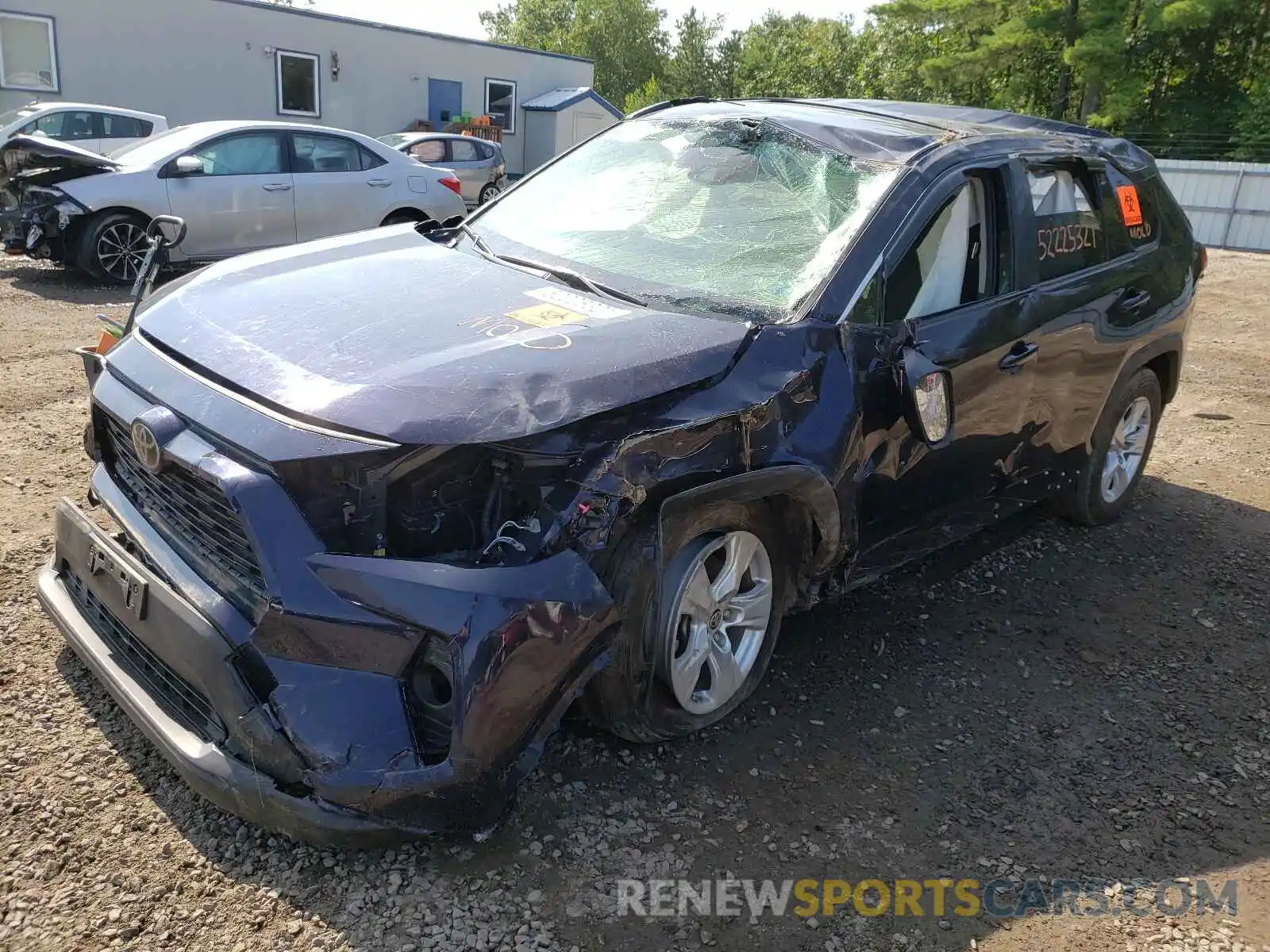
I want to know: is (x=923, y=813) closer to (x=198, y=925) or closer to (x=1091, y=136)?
(x=198, y=925)

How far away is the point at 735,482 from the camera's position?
8.93ft

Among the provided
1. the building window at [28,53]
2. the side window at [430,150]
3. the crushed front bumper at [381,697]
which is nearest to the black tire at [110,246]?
the side window at [430,150]

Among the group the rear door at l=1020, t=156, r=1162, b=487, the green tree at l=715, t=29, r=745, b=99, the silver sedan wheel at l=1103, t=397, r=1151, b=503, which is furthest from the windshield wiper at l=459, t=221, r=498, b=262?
the green tree at l=715, t=29, r=745, b=99

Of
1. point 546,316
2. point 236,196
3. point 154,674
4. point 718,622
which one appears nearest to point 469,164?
point 236,196

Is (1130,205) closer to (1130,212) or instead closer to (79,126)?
(1130,212)

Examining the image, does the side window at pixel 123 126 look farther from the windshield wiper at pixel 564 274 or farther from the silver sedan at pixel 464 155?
the windshield wiper at pixel 564 274

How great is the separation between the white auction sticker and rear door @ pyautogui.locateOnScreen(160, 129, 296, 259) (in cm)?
751

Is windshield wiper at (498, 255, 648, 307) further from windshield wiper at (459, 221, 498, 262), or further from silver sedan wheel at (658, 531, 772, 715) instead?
silver sedan wheel at (658, 531, 772, 715)

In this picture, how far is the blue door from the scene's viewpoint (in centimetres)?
2277

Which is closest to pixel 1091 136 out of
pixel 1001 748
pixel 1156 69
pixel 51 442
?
pixel 1001 748

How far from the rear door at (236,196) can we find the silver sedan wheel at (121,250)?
47 cm

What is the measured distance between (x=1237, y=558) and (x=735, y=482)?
11.3 feet

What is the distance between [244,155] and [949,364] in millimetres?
8474

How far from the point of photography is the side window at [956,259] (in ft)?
10.8
